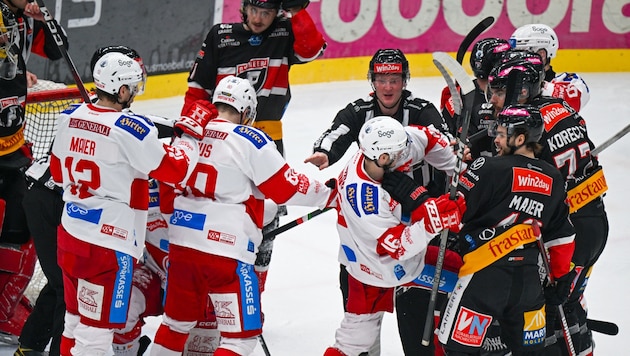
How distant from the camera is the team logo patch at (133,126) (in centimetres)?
396

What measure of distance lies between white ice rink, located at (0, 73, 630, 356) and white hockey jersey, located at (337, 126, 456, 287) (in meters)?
1.05

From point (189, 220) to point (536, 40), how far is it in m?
2.07

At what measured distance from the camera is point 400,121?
4.74 metres

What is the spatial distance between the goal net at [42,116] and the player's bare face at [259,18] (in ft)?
3.20

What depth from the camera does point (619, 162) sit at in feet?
26.1

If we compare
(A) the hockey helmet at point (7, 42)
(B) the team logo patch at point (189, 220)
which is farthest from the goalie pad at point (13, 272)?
(B) the team logo patch at point (189, 220)

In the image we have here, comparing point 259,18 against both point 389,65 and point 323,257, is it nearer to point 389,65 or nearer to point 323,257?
point 389,65

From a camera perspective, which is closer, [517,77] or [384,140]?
[384,140]

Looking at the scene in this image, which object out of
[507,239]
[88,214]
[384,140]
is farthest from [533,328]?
[88,214]

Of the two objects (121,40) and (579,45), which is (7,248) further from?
(579,45)

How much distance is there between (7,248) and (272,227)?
4.21ft

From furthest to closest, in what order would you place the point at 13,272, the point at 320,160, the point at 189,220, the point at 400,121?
the point at 13,272, the point at 400,121, the point at 320,160, the point at 189,220

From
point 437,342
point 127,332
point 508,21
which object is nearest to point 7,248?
point 127,332

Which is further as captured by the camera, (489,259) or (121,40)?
(121,40)
